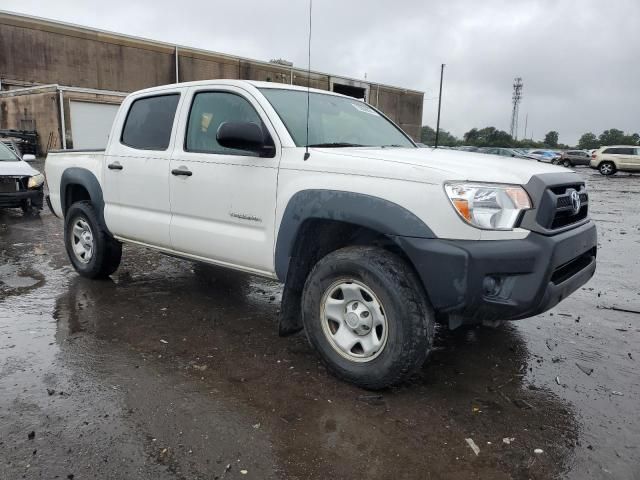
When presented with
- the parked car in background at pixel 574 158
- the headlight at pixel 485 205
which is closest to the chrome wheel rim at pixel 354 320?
the headlight at pixel 485 205

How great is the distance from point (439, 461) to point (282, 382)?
1.17 m

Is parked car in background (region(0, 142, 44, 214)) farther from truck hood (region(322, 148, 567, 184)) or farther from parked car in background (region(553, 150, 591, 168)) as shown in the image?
parked car in background (region(553, 150, 591, 168))

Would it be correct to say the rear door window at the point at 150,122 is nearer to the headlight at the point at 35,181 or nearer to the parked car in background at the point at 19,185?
the parked car in background at the point at 19,185

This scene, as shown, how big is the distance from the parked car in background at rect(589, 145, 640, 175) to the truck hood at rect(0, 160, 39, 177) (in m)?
31.0

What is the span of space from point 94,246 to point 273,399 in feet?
10.3

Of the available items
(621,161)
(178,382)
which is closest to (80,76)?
(621,161)

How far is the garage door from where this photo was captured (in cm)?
2770

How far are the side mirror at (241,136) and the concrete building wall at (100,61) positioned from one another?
3530cm

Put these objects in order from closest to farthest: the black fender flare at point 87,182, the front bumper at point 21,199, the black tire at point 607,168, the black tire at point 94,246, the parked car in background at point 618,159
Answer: the black fender flare at point 87,182 < the black tire at point 94,246 < the front bumper at point 21,199 < the parked car in background at point 618,159 < the black tire at point 607,168

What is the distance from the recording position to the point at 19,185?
33.0 feet

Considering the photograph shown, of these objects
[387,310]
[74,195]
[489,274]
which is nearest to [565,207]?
[489,274]

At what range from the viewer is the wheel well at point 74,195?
5734 mm

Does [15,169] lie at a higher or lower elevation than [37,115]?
lower

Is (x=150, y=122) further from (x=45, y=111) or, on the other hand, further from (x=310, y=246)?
(x=45, y=111)
